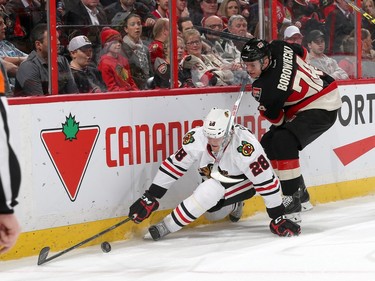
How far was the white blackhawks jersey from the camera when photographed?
5207mm

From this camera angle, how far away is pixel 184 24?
5691 mm

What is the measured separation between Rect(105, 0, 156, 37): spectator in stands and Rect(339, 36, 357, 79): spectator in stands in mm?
1866

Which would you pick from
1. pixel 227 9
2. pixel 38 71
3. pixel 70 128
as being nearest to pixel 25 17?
pixel 38 71

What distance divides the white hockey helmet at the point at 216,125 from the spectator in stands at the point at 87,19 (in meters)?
0.71

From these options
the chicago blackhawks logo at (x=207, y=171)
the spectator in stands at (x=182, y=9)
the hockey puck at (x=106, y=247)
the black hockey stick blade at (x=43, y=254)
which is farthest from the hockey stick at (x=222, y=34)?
the black hockey stick blade at (x=43, y=254)

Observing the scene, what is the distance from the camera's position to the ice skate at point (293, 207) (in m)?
5.61

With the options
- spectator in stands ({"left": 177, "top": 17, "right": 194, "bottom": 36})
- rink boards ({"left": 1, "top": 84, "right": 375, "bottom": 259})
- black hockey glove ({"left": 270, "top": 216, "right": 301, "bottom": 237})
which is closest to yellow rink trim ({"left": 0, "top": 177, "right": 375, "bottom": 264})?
rink boards ({"left": 1, "top": 84, "right": 375, "bottom": 259})

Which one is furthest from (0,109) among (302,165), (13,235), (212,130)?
(302,165)

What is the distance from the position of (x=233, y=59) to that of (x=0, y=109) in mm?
3880

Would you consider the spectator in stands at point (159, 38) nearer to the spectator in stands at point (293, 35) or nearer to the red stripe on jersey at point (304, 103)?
the red stripe on jersey at point (304, 103)

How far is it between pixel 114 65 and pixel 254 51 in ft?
2.74

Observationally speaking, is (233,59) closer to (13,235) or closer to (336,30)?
(336,30)

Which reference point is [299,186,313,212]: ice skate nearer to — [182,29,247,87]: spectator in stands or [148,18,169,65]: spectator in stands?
[182,29,247,87]: spectator in stands

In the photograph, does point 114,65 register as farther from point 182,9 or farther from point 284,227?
point 284,227
